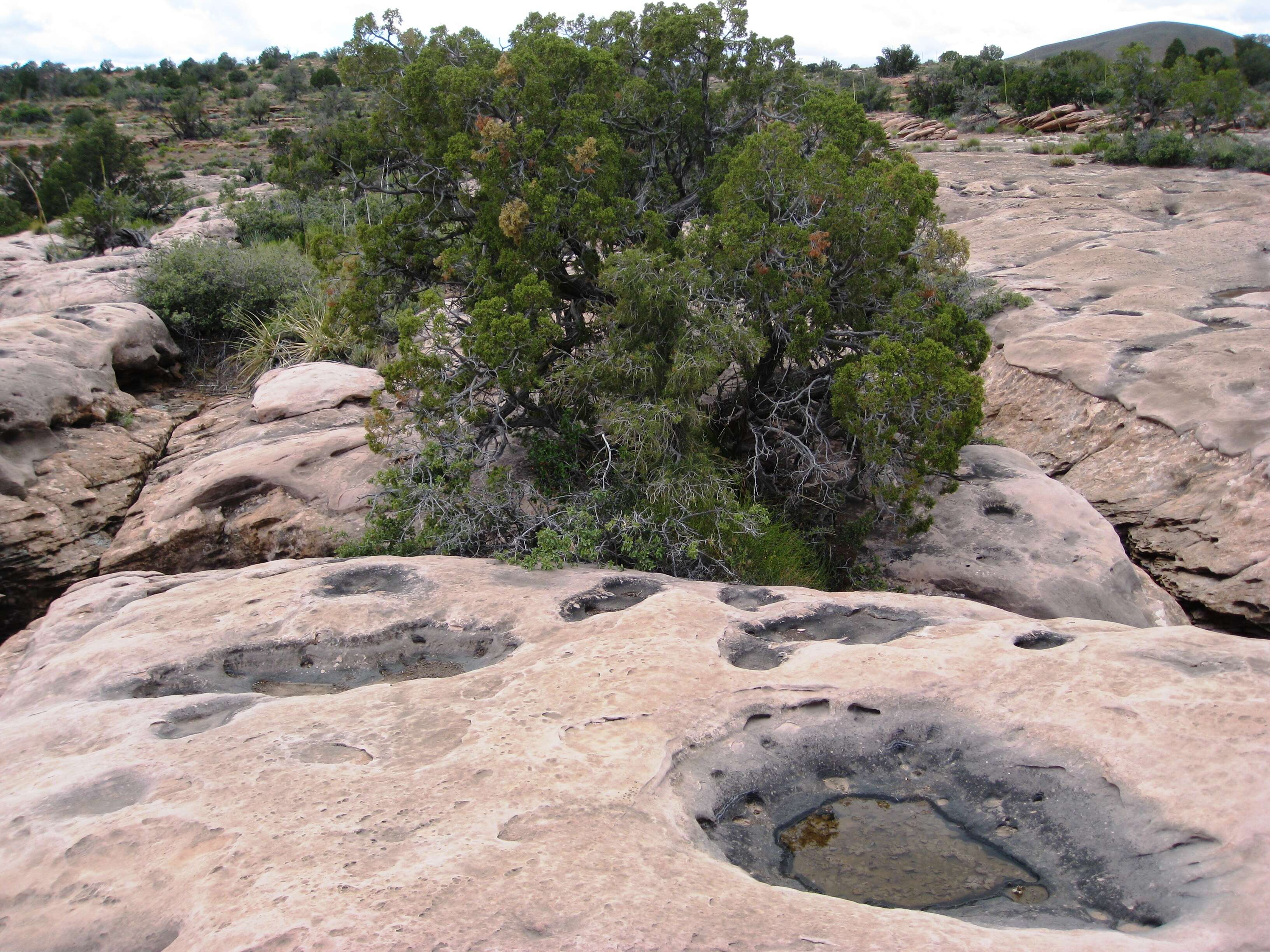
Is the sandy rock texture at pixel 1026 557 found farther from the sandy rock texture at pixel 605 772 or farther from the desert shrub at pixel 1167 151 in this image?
the desert shrub at pixel 1167 151

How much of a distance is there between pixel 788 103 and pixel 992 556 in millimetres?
4248

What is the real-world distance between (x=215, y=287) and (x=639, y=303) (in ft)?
25.2

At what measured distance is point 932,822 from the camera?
10.3 ft

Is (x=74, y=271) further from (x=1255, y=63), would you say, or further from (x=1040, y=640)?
(x=1255, y=63)

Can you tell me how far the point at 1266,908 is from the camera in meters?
2.39

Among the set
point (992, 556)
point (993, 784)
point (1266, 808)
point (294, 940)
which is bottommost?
point (992, 556)

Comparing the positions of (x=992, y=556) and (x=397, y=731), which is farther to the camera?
(x=992, y=556)

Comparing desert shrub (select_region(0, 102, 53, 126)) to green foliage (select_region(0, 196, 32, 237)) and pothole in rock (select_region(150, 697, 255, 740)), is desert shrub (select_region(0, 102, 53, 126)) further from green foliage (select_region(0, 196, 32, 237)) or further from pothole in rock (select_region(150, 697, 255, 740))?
pothole in rock (select_region(150, 697, 255, 740))

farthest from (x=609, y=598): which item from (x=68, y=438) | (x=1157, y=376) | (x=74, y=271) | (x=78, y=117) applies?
(x=78, y=117)

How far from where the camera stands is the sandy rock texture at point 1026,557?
6.41 meters

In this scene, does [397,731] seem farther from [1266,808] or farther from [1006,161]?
[1006,161]

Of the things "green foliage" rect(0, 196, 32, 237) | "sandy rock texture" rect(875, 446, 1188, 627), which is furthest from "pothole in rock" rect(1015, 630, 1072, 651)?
"green foliage" rect(0, 196, 32, 237)

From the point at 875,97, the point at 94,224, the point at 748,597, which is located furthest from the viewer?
the point at 875,97

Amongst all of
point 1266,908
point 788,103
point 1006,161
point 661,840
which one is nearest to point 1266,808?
point 1266,908
